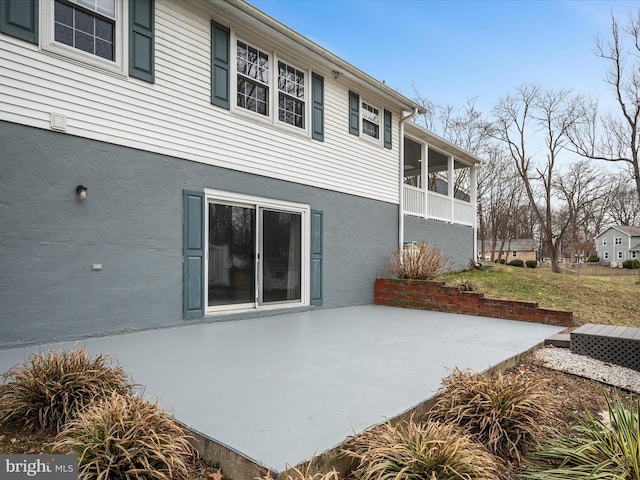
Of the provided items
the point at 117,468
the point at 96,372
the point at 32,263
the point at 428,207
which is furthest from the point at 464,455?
the point at 428,207

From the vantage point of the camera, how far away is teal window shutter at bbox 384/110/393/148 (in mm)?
9336

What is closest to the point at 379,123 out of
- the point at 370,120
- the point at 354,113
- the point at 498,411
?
the point at 370,120

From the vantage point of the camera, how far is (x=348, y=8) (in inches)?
492

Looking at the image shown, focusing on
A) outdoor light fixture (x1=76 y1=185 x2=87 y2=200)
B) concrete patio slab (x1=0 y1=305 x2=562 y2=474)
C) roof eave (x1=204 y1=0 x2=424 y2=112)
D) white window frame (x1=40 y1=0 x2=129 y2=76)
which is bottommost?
concrete patio slab (x1=0 y1=305 x2=562 y2=474)

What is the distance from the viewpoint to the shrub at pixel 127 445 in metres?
1.87

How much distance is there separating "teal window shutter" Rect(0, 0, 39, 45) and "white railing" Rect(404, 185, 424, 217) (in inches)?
326

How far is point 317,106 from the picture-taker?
758 cm

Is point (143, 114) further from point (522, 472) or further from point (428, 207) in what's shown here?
point (428, 207)

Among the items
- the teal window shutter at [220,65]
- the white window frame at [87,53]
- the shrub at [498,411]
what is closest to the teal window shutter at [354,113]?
the teal window shutter at [220,65]

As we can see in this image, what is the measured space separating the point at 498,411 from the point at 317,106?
6.46 meters

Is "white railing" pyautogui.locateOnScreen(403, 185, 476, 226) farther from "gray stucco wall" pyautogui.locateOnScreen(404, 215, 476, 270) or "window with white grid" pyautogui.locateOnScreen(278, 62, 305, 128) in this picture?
"window with white grid" pyautogui.locateOnScreen(278, 62, 305, 128)

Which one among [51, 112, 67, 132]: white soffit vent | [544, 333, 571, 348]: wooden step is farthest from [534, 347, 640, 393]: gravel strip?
[51, 112, 67, 132]: white soffit vent

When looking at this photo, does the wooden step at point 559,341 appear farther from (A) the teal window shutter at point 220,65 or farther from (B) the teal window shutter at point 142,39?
(B) the teal window shutter at point 142,39

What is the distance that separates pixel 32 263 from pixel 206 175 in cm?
251
